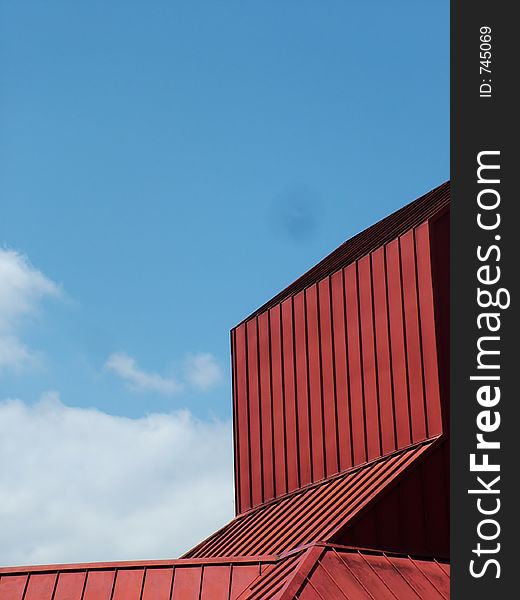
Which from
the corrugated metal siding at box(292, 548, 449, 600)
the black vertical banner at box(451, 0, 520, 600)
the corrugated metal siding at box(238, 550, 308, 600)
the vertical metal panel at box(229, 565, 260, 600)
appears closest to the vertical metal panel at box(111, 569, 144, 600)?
the vertical metal panel at box(229, 565, 260, 600)

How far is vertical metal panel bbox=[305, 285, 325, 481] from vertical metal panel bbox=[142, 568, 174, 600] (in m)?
4.75

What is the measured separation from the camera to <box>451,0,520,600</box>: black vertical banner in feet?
41.0

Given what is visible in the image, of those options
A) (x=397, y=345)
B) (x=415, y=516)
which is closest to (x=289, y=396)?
(x=397, y=345)

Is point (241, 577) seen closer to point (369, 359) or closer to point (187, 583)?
point (187, 583)

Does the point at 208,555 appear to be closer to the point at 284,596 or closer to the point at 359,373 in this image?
the point at 359,373

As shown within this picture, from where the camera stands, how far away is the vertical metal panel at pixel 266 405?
22.2 metres

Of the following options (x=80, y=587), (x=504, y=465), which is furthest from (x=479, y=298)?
(x=80, y=587)

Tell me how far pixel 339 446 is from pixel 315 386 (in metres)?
1.66

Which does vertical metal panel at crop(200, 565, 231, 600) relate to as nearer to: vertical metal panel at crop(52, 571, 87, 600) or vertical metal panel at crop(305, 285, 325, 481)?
vertical metal panel at crop(52, 571, 87, 600)

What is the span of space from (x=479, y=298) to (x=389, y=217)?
11.9m

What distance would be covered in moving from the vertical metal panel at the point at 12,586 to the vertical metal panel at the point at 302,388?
6339mm

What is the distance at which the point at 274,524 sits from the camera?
62.6ft

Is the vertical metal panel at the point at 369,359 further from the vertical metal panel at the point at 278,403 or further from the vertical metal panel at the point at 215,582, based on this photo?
the vertical metal panel at the point at 215,582

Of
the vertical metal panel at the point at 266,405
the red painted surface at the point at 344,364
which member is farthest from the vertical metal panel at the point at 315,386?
the vertical metal panel at the point at 266,405
